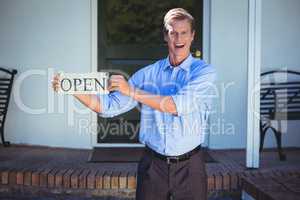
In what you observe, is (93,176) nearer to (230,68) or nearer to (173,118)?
(173,118)

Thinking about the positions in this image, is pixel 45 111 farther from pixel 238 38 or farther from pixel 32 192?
pixel 238 38

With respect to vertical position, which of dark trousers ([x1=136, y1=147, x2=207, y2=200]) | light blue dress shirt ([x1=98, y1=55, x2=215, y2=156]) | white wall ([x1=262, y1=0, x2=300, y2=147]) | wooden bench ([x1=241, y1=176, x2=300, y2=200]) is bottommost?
wooden bench ([x1=241, y1=176, x2=300, y2=200])

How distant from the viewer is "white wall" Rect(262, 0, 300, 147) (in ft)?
17.4

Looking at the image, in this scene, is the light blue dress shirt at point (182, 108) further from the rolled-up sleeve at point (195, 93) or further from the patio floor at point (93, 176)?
the patio floor at point (93, 176)

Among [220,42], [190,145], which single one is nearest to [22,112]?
[220,42]

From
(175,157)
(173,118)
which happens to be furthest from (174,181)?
(173,118)

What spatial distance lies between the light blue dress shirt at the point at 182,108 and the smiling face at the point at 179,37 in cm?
5

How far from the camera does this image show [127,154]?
504 centimetres

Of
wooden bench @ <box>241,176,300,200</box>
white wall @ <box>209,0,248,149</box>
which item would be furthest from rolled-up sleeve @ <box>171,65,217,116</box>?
white wall @ <box>209,0,248,149</box>

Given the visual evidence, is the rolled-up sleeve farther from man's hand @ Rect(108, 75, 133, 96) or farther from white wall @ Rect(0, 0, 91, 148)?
white wall @ Rect(0, 0, 91, 148)

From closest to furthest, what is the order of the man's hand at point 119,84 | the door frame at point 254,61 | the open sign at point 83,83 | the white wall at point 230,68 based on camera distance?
the man's hand at point 119,84
the open sign at point 83,83
the door frame at point 254,61
the white wall at point 230,68

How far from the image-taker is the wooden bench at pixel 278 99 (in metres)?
4.89

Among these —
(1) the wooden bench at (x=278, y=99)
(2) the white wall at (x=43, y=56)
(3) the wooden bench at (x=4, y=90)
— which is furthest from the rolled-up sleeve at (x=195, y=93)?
Answer: (3) the wooden bench at (x=4, y=90)

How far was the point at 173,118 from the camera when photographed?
2.37 m
